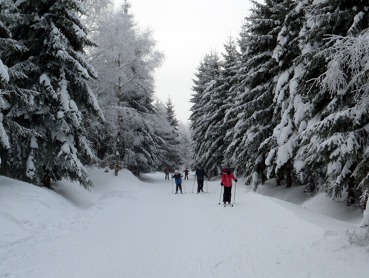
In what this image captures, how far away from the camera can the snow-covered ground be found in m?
5.98

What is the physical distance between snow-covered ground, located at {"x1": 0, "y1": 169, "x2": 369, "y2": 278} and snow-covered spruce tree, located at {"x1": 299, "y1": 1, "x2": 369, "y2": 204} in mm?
1728

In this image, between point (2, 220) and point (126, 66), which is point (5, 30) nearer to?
point (2, 220)

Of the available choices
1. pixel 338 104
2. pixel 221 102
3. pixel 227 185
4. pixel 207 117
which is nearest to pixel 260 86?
pixel 227 185

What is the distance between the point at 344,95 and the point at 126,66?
19.4m

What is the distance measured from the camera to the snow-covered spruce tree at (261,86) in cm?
1814

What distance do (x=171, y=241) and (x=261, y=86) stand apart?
12718mm

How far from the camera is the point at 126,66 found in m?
26.0

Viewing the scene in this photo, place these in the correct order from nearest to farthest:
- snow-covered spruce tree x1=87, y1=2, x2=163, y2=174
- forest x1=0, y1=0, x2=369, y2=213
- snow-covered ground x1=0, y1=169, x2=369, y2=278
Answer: snow-covered ground x1=0, y1=169, x2=369, y2=278 < forest x1=0, y1=0, x2=369, y2=213 < snow-covered spruce tree x1=87, y1=2, x2=163, y2=174

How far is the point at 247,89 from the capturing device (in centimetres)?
2008

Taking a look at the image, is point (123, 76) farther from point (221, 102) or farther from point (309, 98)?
point (309, 98)

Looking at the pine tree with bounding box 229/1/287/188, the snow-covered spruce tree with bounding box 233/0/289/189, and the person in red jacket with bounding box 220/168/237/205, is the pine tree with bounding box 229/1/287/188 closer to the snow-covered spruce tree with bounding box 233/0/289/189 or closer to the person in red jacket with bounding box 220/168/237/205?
the snow-covered spruce tree with bounding box 233/0/289/189

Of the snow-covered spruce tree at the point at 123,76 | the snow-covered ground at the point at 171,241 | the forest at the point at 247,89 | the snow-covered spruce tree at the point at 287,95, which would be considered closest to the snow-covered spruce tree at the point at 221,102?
the snow-covered spruce tree at the point at 123,76

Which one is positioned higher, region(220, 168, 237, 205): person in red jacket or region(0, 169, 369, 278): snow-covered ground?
region(220, 168, 237, 205): person in red jacket

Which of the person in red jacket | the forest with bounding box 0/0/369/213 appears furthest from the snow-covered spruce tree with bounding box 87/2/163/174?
the person in red jacket
